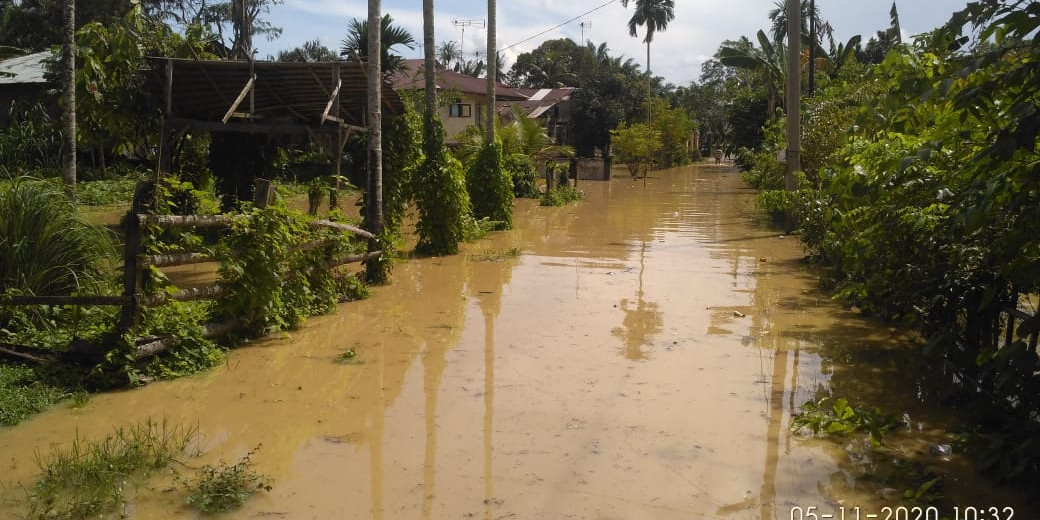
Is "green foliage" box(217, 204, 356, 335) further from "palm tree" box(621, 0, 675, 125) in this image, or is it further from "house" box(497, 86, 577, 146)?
"palm tree" box(621, 0, 675, 125)

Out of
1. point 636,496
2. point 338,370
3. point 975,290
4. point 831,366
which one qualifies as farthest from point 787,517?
point 338,370

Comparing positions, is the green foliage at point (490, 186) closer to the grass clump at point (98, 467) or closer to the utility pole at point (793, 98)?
the utility pole at point (793, 98)

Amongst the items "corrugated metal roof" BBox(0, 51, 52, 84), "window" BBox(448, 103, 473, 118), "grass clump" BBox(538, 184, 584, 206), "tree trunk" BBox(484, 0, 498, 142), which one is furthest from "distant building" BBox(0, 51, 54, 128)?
"window" BBox(448, 103, 473, 118)

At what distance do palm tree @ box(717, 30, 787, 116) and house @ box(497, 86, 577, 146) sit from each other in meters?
14.0

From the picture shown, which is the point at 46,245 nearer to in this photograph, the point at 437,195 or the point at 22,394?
the point at 22,394

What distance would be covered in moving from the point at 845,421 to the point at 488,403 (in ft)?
8.51

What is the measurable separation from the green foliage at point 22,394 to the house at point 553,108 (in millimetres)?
40545

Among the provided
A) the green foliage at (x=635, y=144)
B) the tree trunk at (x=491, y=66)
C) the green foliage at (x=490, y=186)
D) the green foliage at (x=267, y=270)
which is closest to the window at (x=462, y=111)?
the green foliage at (x=635, y=144)

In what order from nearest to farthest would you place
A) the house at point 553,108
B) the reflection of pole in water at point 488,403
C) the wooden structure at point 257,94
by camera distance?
the reflection of pole in water at point 488,403 < the wooden structure at point 257,94 < the house at point 553,108

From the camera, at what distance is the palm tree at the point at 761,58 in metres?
32.3

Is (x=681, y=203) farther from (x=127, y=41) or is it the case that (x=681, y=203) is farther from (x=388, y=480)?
(x=388, y=480)

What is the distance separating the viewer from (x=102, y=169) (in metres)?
25.0

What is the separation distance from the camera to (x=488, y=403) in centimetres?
656

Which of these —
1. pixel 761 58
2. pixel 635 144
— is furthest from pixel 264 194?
pixel 635 144
